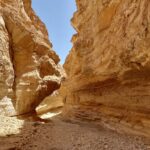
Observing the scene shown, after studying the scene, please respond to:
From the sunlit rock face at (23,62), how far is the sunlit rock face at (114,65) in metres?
2.70

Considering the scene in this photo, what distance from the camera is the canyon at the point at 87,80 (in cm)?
595

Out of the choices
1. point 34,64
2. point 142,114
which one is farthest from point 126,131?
point 34,64

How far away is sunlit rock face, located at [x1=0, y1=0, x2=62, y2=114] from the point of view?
1186 centimetres

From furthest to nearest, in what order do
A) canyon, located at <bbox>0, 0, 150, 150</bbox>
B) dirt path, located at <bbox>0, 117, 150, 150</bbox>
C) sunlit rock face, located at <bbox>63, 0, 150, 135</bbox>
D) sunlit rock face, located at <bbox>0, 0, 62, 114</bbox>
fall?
sunlit rock face, located at <bbox>0, 0, 62, 114</bbox>
sunlit rock face, located at <bbox>63, 0, 150, 135</bbox>
canyon, located at <bbox>0, 0, 150, 150</bbox>
dirt path, located at <bbox>0, 117, 150, 150</bbox>

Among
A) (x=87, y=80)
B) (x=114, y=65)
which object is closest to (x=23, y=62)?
(x=87, y=80)

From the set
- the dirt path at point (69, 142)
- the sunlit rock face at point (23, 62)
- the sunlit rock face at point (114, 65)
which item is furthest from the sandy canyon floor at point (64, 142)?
the sunlit rock face at point (23, 62)

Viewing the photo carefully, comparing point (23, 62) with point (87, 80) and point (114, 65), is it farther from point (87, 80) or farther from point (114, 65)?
point (114, 65)

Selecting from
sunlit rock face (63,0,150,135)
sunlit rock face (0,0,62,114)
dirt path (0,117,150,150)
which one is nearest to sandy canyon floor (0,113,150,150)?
dirt path (0,117,150,150)

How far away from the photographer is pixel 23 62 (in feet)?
43.9

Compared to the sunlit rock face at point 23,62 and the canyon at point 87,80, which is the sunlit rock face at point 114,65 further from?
the sunlit rock face at point 23,62

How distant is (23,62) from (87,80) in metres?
5.16

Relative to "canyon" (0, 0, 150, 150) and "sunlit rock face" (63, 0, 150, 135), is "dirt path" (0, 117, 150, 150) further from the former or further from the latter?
"sunlit rock face" (63, 0, 150, 135)

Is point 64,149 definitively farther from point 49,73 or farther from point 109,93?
point 49,73

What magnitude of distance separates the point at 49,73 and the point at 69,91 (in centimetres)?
239
